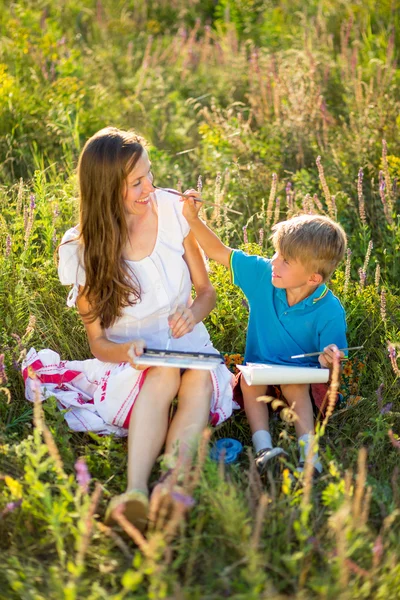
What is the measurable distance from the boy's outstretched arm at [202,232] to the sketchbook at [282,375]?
1.91 feet

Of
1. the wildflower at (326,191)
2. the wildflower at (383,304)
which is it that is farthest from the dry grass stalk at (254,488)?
the wildflower at (326,191)

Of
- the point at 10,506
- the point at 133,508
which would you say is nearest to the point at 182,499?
the point at 133,508

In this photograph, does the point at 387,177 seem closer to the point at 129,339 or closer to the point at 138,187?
the point at 138,187

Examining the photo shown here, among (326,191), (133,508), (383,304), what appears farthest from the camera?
(326,191)

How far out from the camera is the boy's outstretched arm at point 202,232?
3.15m

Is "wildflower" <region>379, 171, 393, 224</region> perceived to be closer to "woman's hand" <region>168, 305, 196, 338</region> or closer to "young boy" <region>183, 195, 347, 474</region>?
"young boy" <region>183, 195, 347, 474</region>

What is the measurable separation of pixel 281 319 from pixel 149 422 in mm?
805

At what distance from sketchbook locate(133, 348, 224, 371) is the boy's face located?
0.53m

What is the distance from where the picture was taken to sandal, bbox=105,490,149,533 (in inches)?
94.1

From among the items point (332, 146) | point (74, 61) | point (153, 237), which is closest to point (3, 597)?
point (153, 237)

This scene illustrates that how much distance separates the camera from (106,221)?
9.87 ft

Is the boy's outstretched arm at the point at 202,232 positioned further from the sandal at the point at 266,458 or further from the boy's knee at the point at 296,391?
the sandal at the point at 266,458

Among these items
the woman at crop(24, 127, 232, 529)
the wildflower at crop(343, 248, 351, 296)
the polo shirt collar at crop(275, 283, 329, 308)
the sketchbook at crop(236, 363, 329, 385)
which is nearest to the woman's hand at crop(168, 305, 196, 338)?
the woman at crop(24, 127, 232, 529)

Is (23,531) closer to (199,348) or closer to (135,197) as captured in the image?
(199,348)
